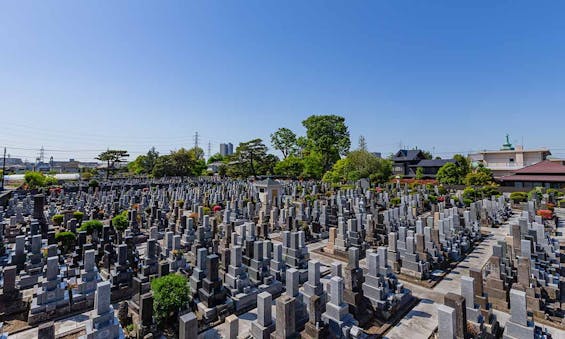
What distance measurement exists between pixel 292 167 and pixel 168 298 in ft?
149

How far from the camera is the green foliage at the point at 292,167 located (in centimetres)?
5138

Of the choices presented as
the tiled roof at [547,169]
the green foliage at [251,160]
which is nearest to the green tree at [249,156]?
the green foliage at [251,160]

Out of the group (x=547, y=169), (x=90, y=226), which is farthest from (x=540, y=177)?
(x=90, y=226)

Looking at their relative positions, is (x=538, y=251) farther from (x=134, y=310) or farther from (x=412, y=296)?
(x=134, y=310)

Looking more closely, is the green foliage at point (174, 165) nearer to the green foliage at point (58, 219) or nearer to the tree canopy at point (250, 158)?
the tree canopy at point (250, 158)

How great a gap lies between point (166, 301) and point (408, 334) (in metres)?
5.78

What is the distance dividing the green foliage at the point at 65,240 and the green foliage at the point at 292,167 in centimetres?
4147

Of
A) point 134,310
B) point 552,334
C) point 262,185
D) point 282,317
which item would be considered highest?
point 262,185

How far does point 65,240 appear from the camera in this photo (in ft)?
37.1

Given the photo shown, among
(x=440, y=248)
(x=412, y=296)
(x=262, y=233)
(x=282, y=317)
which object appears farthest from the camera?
(x=262, y=233)

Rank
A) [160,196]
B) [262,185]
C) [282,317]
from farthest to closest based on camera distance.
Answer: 1. [262,185]
2. [160,196]
3. [282,317]

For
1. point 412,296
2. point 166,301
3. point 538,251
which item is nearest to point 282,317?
point 166,301

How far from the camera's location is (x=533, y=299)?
7285 millimetres

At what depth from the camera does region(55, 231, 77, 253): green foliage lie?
11.2 m
